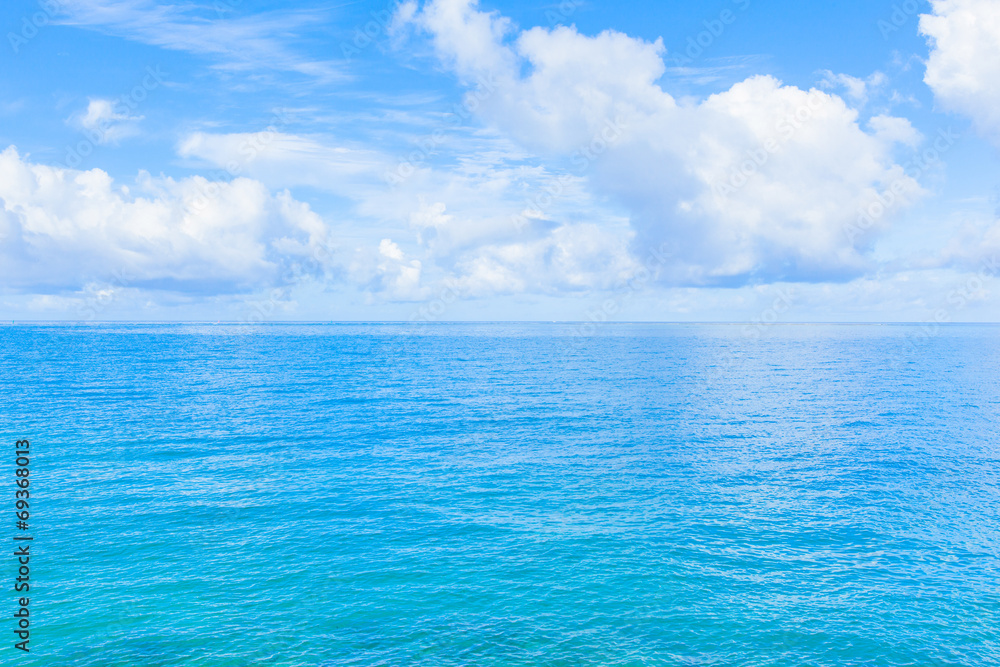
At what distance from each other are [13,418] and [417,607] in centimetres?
6338

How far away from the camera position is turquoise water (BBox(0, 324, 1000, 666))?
25.7 meters

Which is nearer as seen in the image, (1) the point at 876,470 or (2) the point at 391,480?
(2) the point at 391,480

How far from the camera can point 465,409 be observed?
77312mm

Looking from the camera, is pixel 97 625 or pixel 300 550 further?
pixel 300 550

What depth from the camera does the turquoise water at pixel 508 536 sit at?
2569cm

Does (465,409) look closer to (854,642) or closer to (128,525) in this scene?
(128,525)

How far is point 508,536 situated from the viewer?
35281mm

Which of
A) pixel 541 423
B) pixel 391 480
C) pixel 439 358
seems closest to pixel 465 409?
pixel 541 423

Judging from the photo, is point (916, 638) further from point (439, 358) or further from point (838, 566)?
point (439, 358)

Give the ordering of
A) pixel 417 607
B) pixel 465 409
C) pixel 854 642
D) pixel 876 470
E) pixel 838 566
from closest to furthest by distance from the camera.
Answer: pixel 854 642
pixel 417 607
pixel 838 566
pixel 876 470
pixel 465 409

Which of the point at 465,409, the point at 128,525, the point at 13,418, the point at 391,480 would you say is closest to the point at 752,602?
the point at 391,480

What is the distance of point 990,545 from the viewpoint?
34938 millimetres

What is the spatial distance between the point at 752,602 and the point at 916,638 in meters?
6.49

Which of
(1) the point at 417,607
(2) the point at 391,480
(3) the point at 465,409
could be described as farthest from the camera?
(3) the point at 465,409
